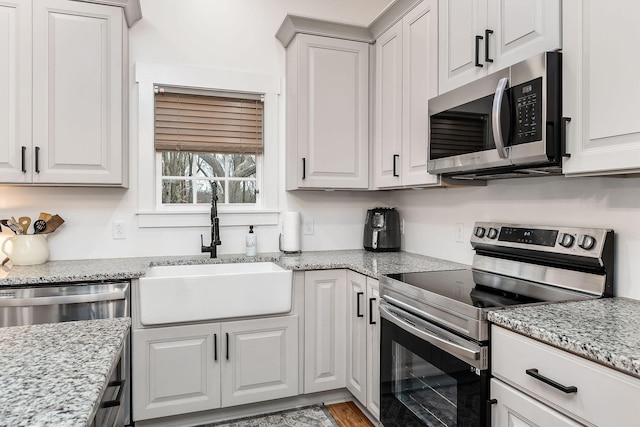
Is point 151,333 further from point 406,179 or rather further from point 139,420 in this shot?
point 406,179

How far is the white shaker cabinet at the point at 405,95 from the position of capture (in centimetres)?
220

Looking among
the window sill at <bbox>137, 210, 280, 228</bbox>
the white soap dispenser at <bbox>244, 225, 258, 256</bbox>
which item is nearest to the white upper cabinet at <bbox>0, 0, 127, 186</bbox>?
the window sill at <bbox>137, 210, 280, 228</bbox>

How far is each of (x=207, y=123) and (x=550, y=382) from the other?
241 centimetres

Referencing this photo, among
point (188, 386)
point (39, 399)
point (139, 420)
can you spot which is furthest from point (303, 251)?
point (39, 399)

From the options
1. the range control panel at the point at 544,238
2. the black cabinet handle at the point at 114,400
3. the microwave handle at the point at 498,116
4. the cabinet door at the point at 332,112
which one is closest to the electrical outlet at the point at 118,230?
the cabinet door at the point at 332,112

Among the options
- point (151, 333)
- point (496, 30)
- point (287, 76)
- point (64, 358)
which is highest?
point (287, 76)

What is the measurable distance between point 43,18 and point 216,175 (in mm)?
1274

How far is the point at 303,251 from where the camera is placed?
2.97 metres

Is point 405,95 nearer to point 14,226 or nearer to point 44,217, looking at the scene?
point 44,217

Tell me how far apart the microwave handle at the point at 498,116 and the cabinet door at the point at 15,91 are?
2.26 m

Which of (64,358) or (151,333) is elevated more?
(64,358)

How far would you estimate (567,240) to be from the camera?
165 cm

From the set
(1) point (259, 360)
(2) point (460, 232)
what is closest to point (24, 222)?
(1) point (259, 360)

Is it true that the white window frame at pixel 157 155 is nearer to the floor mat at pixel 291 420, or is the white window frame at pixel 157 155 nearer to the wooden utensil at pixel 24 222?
the wooden utensil at pixel 24 222
